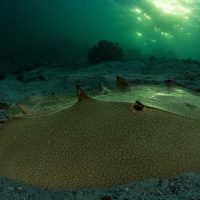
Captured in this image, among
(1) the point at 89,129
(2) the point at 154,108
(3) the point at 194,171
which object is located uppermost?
(2) the point at 154,108

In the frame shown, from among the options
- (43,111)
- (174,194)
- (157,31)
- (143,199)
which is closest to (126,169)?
(143,199)

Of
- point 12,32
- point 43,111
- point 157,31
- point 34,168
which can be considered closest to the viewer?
point 34,168

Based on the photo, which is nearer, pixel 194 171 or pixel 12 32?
pixel 194 171

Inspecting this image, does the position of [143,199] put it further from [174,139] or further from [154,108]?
[154,108]

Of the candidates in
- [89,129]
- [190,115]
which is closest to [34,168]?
[89,129]

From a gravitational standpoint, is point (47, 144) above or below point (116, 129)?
below

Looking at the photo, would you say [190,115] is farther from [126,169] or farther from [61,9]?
[61,9]

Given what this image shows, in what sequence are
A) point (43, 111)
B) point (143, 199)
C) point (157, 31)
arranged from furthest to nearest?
point (157, 31), point (43, 111), point (143, 199)
